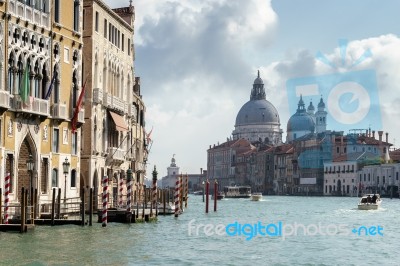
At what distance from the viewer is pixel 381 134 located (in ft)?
360

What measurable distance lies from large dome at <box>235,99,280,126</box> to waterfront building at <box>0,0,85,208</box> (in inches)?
4725

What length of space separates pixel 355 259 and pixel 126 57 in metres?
21.4

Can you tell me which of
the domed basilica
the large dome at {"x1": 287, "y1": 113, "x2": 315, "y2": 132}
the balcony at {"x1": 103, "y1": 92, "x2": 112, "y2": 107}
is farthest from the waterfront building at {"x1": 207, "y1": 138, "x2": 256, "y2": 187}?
the balcony at {"x1": 103, "y1": 92, "x2": 112, "y2": 107}

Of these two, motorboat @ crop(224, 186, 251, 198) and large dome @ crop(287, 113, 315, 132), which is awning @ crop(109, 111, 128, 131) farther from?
large dome @ crop(287, 113, 315, 132)

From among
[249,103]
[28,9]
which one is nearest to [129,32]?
[28,9]

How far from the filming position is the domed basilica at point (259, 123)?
14975 centimetres

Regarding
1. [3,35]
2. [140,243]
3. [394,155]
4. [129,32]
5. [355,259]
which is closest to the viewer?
[355,259]

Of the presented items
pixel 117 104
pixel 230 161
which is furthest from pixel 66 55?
pixel 230 161

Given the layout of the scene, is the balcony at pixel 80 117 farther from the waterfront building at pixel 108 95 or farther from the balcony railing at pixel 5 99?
the balcony railing at pixel 5 99

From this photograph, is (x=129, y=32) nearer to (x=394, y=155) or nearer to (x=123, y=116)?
(x=123, y=116)

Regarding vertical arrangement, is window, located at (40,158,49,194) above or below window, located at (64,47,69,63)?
below

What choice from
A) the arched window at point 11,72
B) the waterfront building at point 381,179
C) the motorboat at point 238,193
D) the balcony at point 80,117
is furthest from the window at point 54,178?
the waterfront building at point 381,179

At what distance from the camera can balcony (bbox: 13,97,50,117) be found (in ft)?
82.9

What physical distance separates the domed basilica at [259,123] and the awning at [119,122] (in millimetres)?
111538
